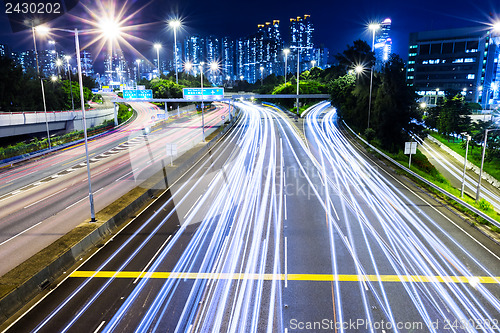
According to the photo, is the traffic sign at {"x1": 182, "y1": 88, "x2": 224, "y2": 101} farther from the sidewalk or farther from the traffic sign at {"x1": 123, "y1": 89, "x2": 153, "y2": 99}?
the sidewalk

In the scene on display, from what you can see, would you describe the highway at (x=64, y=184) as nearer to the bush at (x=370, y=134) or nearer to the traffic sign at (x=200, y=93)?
the traffic sign at (x=200, y=93)

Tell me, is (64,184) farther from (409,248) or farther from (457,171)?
(457,171)

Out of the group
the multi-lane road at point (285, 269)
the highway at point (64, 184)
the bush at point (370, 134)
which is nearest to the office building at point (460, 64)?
the bush at point (370, 134)

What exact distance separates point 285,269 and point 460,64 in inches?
5490

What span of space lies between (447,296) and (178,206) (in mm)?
17011

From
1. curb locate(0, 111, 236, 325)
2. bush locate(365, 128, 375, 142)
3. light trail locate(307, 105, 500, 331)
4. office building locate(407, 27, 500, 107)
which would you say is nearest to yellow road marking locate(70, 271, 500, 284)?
light trail locate(307, 105, 500, 331)

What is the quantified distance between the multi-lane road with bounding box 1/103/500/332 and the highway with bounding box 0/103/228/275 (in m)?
4.25

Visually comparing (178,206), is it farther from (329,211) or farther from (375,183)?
(375,183)

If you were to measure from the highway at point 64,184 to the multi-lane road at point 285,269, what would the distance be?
13.9 feet

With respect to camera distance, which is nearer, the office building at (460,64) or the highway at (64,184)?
the highway at (64,184)

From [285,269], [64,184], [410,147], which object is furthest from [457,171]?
[64,184]

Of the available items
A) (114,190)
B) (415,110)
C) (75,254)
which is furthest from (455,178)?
(75,254)

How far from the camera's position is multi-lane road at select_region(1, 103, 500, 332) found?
39.8ft

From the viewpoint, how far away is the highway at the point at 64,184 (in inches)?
751
